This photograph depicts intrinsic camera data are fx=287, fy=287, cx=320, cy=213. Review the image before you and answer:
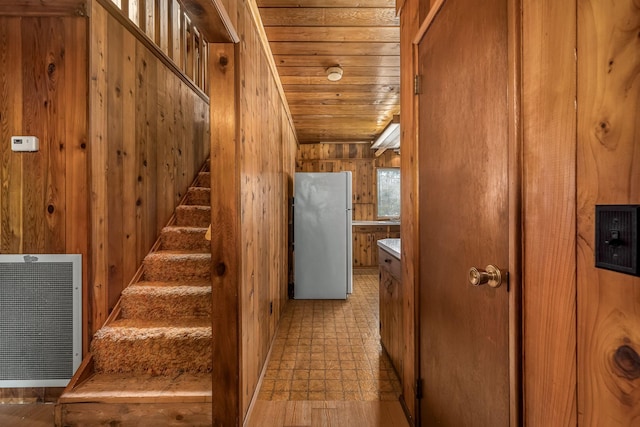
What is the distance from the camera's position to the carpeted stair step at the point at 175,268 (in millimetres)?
2275

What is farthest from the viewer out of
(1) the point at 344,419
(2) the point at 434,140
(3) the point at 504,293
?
(1) the point at 344,419

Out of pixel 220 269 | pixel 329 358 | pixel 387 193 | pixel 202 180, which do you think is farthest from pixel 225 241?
pixel 387 193

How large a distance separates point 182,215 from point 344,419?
219cm

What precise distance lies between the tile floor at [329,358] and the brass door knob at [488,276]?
4.40 feet

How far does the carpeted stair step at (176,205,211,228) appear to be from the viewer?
276 cm

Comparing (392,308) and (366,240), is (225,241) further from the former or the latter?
(366,240)

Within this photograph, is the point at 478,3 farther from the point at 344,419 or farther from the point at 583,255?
the point at 344,419

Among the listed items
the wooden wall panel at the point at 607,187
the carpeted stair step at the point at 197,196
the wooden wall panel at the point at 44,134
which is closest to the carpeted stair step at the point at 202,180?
the carpeted stair step at the point at 197,196

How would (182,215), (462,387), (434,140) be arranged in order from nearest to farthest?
(462,387), (434,140), (182,215)

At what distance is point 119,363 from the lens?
1754mm

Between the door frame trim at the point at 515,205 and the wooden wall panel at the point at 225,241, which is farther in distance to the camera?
the wooden wall panel at the point at 225,241

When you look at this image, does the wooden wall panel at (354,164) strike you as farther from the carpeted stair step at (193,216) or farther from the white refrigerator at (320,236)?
the carpeted stair step at (193,216)

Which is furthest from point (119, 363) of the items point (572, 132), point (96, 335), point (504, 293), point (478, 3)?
point (478, 3)

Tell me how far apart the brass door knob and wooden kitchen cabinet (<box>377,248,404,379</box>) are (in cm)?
94
